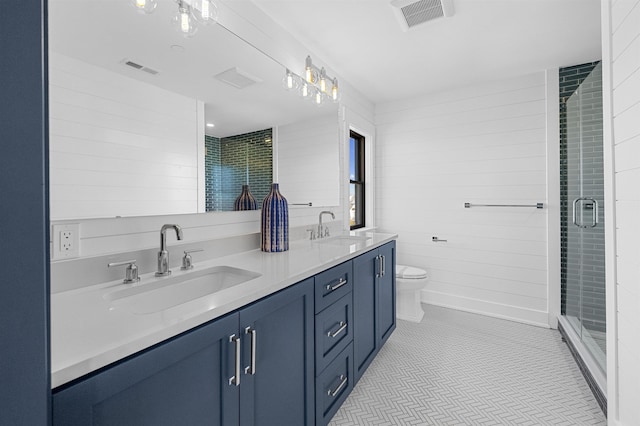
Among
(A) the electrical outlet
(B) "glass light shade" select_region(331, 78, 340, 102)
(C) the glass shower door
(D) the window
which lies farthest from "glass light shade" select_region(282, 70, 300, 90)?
(C) the glass shower door

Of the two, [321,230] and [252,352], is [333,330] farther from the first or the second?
[321,230]

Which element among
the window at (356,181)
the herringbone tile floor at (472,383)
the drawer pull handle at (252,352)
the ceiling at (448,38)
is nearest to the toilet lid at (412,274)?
the herringbone tile floor at (472,383)

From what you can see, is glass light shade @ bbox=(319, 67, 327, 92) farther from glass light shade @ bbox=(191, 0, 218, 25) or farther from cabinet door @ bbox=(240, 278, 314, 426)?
cabinet door @ bbox=(240, 278, 314, 426)

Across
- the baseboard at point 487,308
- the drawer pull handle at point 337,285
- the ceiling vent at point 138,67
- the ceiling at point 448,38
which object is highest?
the ceiling at point 448,38

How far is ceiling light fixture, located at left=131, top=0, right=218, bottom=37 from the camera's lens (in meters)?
1.45

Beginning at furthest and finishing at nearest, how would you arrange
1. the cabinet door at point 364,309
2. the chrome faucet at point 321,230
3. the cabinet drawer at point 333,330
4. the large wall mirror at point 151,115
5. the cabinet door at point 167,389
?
the chrome faucet at point 321,230
the cabinet door at point 364,309
the cabinet drawer at point 333,330
the large wall mirror at point 151,115
the cabinet door at point 167,389

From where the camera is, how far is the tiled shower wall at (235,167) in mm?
1605

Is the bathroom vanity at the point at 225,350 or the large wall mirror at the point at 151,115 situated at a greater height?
the large wall mirror at the point at 151,115

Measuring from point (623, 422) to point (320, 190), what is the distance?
2.13 meters

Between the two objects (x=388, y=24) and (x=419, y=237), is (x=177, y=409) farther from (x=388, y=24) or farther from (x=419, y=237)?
(x=419, y=237)

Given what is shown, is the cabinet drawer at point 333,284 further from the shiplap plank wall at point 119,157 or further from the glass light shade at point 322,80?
the glass light shade at point 322,80

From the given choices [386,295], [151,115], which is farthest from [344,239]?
[151,115]

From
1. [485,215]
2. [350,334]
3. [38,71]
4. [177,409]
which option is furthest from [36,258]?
[485,215]

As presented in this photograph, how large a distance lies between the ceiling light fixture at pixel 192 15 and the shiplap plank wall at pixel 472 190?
248 centimetres
